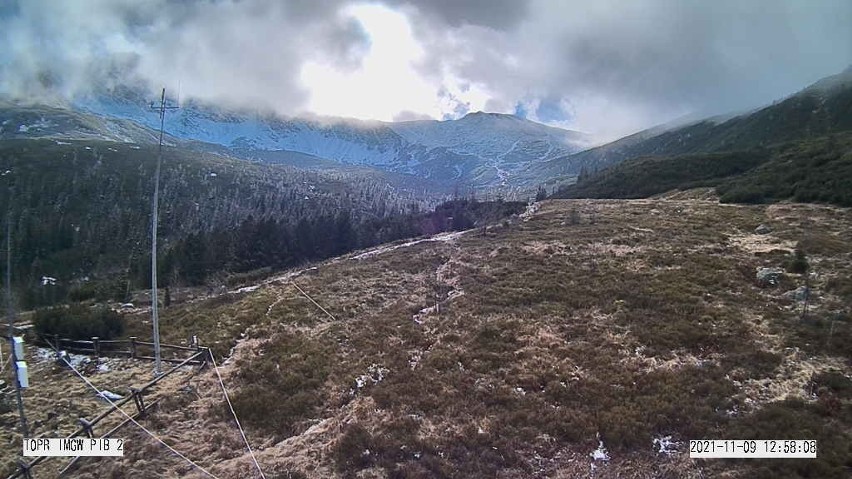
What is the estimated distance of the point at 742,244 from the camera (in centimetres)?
3419

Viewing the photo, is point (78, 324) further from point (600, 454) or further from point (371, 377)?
point (600, 454)

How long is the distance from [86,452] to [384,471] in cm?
1111

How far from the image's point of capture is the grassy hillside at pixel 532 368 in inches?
585

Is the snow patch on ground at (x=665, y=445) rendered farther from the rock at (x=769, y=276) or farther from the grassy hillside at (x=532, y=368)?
the rock at (x=769, y=276)

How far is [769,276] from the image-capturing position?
26.5 metres

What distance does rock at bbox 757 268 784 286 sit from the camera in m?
26.2

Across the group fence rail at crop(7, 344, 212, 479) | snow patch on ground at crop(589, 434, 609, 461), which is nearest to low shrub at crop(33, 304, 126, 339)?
fence rail at crop(7, 344, 212, 479)

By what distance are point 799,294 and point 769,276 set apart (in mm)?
2801

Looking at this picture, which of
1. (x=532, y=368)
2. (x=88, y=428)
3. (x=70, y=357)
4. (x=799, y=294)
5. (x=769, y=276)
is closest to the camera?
(x=88, y=428)

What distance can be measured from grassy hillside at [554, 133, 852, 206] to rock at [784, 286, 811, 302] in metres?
27.3

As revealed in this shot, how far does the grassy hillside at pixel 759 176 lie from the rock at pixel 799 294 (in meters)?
27.3

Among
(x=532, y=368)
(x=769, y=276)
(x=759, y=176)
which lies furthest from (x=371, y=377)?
(x=759, y=176)

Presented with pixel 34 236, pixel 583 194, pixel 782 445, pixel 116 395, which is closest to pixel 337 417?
pixel 116 395

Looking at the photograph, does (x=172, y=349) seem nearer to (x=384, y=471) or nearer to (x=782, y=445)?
(x=384, y=471)
